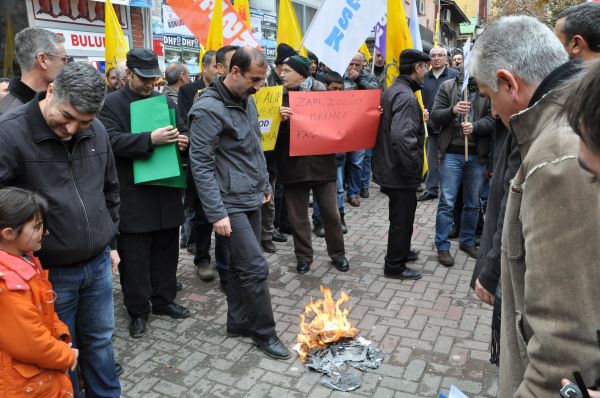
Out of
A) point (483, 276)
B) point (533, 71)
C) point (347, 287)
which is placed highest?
point (533, 71)

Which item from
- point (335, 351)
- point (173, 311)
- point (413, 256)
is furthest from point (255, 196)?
point (413, 256)

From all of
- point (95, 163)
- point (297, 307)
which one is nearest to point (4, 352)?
point (95, 163)

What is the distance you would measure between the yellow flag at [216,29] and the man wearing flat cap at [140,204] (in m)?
1.91

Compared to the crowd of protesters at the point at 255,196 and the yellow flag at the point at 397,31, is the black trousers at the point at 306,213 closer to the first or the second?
the crowd of protesters at the point at 255,196

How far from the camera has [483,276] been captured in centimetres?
224

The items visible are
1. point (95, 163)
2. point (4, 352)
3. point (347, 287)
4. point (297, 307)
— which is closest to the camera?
point (4, 352)

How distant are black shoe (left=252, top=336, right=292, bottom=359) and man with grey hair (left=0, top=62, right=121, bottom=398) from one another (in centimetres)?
115

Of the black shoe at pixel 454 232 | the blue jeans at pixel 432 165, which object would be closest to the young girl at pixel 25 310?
the black shoe at pixel 454 232

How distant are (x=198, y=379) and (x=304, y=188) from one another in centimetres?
234

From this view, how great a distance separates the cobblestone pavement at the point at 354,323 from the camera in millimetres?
3342

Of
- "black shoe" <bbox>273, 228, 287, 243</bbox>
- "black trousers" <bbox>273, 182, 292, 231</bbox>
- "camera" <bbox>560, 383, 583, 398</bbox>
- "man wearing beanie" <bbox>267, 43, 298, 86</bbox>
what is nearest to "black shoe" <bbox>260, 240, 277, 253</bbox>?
"black shoe" <bbox>273, 228, 287, 243</bbox>

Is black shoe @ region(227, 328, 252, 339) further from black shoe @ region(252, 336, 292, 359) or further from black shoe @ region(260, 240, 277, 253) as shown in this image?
black shoe @ region(260, 240, 277, 253)

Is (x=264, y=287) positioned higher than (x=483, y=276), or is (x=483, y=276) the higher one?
(x=483, y=276)

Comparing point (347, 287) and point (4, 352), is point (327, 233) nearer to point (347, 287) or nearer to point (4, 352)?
point (347, 287)
